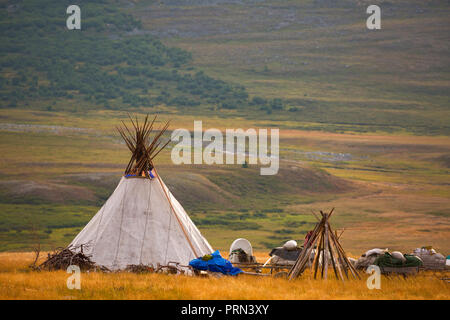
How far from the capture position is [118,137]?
98.3 m

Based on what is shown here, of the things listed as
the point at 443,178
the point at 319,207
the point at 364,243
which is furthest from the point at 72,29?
the point at 364,243

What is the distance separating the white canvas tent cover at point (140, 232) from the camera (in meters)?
17.8

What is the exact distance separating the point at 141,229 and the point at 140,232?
0.31 ft

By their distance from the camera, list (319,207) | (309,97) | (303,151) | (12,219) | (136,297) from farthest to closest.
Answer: (309,97)
(303,151)
(319,207)
(12,219)
(136,297)

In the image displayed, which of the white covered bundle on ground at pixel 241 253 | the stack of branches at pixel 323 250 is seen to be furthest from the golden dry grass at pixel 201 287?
the white covered bundle on ground at pixel 241 253

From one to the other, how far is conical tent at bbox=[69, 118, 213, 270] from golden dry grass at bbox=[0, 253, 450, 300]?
3.79 feet

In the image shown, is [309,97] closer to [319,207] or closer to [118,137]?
[118,137]

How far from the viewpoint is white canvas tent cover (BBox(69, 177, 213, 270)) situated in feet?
58.4

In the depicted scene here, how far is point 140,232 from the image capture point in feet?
59.9

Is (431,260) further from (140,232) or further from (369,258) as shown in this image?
(140,232)

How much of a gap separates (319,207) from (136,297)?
154 ft

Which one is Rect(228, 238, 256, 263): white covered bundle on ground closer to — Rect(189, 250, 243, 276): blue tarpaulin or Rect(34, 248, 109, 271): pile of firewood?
Rect(189, 250, 243, 276): blue tarpaulin

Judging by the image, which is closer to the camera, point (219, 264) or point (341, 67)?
point (219, 264)

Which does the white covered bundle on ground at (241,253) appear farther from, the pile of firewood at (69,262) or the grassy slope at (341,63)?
the grassy slope at (341,63)
